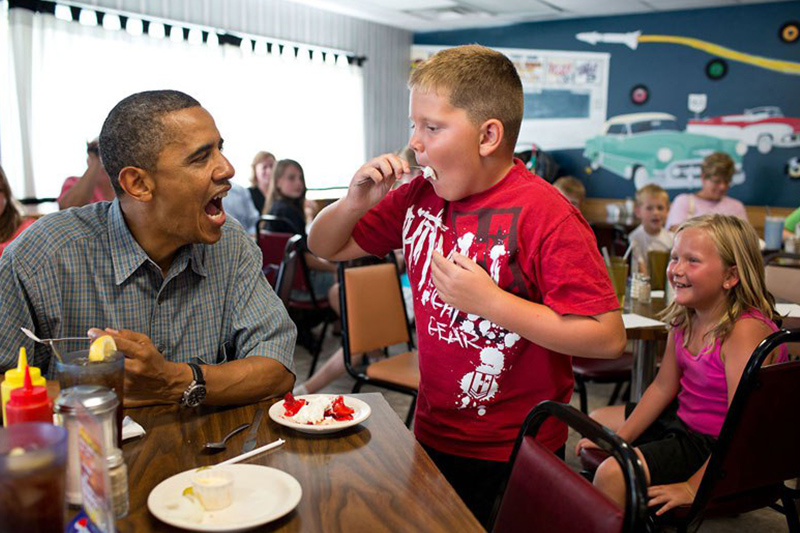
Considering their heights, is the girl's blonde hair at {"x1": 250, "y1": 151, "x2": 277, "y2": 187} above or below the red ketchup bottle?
above

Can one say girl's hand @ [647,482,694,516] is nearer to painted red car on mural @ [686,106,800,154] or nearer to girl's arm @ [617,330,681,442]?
girl's arm @ [617,330,681,442]

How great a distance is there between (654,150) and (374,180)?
20.7ft

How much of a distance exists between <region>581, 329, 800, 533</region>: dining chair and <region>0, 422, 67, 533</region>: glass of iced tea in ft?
4.34

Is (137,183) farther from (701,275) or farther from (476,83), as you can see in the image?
(701,275)

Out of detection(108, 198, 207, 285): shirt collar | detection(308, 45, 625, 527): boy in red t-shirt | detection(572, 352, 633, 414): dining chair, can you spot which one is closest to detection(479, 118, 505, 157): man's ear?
detection(308, 45, 625, 527): boy in red t-shirt

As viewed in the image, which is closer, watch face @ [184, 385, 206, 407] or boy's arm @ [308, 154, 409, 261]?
watch face @ [184, 385, 206, 407]

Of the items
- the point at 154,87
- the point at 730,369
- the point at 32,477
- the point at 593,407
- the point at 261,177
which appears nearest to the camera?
the point at 32,477

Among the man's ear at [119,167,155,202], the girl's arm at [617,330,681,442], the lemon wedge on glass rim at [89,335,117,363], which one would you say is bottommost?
the girl's arm at [617,330,681,442]

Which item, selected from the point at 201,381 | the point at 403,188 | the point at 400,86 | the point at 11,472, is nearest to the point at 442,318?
the point at 403,188

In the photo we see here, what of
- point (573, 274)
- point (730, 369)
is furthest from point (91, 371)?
point (730, 369)

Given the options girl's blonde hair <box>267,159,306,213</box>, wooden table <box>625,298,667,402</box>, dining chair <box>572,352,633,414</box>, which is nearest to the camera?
wooden table <box>625,298,667,402</box>

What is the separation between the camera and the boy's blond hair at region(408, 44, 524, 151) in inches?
51.4

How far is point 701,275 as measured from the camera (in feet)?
6.17

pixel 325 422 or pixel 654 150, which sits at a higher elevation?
pixel 654 150
